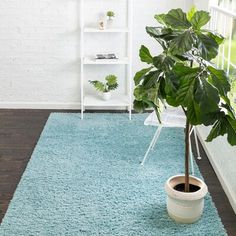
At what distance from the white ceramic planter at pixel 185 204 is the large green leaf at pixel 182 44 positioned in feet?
2.92

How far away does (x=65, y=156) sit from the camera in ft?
13.2

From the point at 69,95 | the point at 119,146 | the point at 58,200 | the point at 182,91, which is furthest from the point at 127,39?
the point at 182,91

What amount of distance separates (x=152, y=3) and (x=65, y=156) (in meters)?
1.90

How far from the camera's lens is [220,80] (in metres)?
2.55

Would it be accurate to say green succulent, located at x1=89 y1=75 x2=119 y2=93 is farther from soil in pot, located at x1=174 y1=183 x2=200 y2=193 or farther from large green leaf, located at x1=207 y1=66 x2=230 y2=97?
large green leaf, located at x1=207 y1=66 x2=230 y2=97

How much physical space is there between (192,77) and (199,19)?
35 centimetres

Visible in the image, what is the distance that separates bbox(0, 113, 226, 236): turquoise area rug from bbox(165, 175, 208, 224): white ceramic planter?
52 millimetres

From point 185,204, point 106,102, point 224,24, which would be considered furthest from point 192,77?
point 106,102

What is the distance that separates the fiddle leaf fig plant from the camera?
2527 millimetres

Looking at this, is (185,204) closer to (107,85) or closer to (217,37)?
(217,37)

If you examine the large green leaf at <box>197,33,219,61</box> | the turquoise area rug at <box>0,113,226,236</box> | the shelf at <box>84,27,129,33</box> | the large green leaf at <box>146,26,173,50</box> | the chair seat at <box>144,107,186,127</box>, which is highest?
the large green leaf at <box>146,26,173,50</box>

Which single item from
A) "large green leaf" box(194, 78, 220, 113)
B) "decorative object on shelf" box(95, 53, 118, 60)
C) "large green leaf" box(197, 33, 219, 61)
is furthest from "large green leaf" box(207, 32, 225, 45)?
"decorative object on shelf" box(95, 53, 118, 60)

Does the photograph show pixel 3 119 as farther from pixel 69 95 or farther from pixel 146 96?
pixel 146 96

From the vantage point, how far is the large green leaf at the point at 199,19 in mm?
2668
